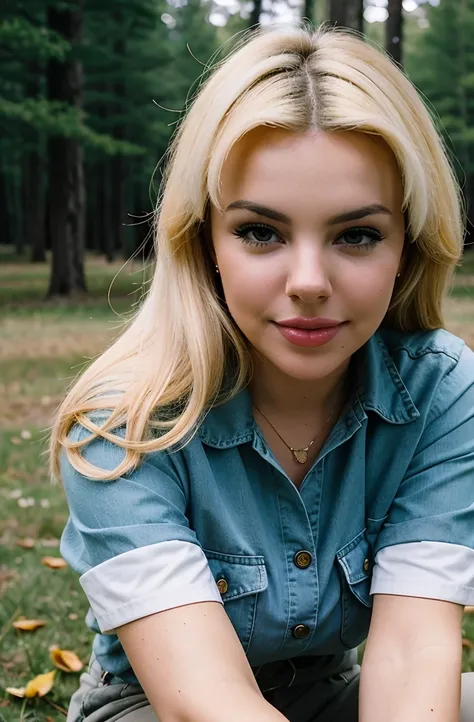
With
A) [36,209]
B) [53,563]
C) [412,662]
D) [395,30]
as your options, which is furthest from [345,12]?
[36,209]

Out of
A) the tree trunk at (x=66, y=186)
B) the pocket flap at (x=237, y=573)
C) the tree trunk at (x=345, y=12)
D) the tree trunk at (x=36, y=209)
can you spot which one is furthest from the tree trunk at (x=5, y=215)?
the pocket flap at (x=237, y=573)

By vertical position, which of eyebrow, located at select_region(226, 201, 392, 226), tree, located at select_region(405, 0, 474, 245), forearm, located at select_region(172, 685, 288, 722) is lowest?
forearm, located at select_region(172, 685, 288, 722)

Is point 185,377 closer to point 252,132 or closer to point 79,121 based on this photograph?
point 252,132

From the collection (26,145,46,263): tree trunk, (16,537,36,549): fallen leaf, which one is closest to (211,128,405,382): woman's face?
(16,537,36,549): fallen leaf

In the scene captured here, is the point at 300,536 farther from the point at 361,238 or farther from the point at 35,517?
the point at 35,517

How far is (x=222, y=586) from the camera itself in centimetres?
167

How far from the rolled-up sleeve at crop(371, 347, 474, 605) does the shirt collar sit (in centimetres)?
6

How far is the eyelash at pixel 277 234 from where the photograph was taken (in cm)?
154

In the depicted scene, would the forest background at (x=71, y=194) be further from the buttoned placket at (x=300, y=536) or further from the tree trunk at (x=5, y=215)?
the buttoned placket at (x=300, y=536)

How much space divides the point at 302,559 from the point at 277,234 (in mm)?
599

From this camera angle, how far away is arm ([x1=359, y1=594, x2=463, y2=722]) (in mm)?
1534

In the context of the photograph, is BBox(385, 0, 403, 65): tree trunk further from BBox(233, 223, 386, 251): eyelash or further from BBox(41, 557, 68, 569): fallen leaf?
BBox(233, 223, 386, 251): eyelash

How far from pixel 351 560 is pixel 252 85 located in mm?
882

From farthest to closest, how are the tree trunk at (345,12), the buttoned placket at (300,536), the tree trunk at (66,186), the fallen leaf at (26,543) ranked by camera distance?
the tree trunk at (66,186), the tree trunk at (345,12), the fallen leaf at (26,543), the buttoned placket at (300,536)
